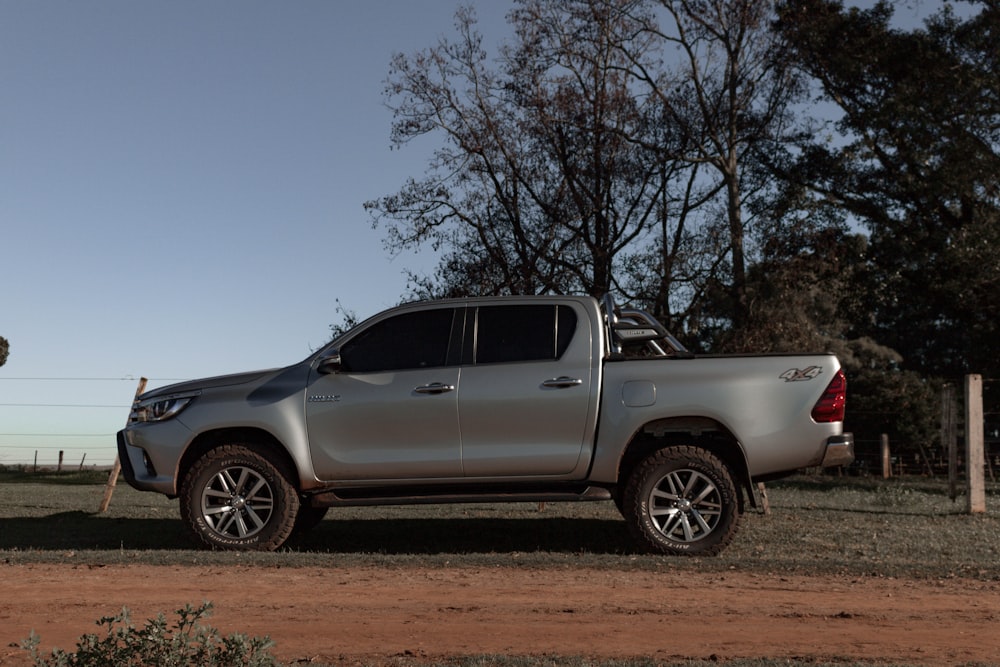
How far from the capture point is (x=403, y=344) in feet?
32.5

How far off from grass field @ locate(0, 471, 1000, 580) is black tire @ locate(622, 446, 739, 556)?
0.21 metres

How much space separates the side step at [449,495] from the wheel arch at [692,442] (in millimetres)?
413

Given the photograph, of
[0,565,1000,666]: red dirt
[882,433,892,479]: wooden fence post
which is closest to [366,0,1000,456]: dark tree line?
[882,433,892,479]: wooden fence post

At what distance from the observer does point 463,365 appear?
9734 mm

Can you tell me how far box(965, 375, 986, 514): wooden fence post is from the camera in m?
14.4

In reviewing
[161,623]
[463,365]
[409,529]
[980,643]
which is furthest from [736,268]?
[161,623]

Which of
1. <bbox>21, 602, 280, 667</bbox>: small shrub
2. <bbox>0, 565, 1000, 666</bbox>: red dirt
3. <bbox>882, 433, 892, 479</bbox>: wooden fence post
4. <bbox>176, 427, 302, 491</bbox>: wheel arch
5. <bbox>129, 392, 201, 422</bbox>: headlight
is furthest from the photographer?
<bbox>882, 433, 892, 479</bbox>: wooden fence post

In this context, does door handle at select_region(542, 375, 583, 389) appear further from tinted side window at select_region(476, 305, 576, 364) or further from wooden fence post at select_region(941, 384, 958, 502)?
wooden fence post at select_region(941, 384, 958, 502)

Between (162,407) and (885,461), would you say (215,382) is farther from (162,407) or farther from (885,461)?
(885,461)

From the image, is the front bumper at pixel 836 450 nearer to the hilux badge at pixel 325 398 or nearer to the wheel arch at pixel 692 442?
the wheel arch at pixel 692 442

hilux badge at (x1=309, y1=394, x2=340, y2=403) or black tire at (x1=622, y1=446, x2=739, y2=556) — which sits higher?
hilux badge at (x1=309, y1=394, x2=340, y2=403)

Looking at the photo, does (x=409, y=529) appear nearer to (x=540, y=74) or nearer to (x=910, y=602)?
(x=910, y=602)

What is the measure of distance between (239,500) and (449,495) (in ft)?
6.16

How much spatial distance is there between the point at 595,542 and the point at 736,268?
17.2m
